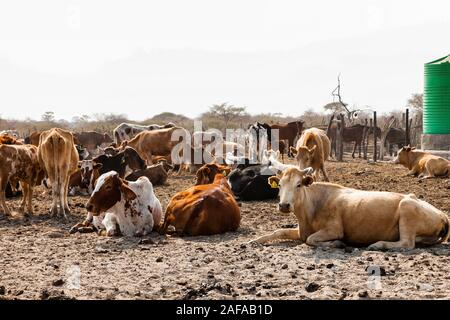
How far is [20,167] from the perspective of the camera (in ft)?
36.5

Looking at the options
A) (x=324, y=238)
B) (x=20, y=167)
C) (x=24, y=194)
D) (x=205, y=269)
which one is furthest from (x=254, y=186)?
(x=205, y=269)

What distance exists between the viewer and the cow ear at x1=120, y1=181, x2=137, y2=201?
8845mm

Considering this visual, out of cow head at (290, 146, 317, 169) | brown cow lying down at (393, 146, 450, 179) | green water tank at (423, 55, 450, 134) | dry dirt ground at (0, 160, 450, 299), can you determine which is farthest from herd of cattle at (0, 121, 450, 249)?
green water tank at (423, 55, 450, 134)

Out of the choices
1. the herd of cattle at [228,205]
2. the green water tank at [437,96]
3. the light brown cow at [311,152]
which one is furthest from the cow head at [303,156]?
the green water tank at [437,96]

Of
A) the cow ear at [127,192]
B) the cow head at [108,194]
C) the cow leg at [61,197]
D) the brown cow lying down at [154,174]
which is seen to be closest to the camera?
the cow head at [108,194]

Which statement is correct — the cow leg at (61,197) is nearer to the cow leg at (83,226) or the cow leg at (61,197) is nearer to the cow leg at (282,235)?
the cow leg at (83,226)

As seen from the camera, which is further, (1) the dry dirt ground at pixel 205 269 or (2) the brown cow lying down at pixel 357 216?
(2) the brown cow lying down at pixel 357 216

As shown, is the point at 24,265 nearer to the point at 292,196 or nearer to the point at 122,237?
the point at 122,237

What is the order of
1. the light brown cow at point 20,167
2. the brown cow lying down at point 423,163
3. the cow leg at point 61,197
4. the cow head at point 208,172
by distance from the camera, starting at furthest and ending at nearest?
1. the brown cow lying down at point 423,163
2. the cow head at point 208,172
3. the cow leg at point 61,197
4. the light brown cow at point 20,167

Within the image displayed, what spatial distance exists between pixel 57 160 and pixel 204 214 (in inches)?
138

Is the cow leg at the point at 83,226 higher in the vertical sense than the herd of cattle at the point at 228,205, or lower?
lower

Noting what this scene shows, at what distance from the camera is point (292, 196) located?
7707 mm

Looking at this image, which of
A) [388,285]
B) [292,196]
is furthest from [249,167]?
[388,285]

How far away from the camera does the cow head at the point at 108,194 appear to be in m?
8.72
